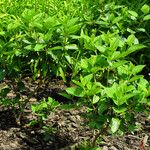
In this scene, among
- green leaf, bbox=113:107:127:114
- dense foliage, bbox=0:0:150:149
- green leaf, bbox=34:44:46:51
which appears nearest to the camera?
green leaf, bbox=113:107:127:114

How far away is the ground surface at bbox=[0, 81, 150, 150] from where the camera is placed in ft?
10.6

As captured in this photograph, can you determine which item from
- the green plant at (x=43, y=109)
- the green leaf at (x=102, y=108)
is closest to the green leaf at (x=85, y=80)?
the green leaf at (x=102, y=108)

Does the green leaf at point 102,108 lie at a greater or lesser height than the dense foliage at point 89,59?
lesser

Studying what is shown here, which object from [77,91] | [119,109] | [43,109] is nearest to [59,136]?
[43,109]

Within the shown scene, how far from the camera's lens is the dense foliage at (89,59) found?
273cm

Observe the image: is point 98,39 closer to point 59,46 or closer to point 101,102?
point 59,46

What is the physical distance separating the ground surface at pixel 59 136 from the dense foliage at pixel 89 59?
123mm

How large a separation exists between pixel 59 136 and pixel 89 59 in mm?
742

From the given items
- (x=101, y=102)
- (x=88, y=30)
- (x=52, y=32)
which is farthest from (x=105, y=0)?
(x=101, y=102)

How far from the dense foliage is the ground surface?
123 mm

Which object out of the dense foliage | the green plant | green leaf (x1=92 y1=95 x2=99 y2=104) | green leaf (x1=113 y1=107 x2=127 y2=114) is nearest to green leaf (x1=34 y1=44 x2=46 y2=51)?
the dense foliage

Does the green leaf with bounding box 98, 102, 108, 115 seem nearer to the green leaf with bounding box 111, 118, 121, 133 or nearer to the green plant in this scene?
the green leaf with bounding box 111, 118, 121, 133

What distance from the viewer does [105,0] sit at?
430cm

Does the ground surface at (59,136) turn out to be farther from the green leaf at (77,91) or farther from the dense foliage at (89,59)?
the green leaf at (77,91)
